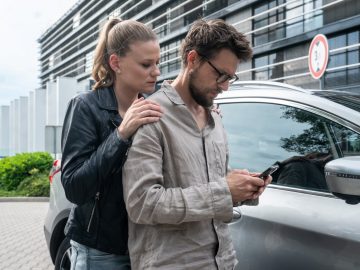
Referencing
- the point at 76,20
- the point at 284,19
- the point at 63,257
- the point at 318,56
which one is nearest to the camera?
the point at 63,257

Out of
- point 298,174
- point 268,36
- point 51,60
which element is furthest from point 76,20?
point 298,174

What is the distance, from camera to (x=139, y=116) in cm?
145

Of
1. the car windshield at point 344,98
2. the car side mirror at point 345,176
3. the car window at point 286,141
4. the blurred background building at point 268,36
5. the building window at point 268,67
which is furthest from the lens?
the building window at point 268,67

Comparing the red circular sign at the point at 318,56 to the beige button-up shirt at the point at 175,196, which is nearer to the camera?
the beige button-up shirt at the point at 175,196

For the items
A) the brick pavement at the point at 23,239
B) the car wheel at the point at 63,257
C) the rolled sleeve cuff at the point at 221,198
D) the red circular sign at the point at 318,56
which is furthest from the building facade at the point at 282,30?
the rolled sleeve cuff at the point at 221,198

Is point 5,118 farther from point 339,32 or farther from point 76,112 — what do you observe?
point 76,112

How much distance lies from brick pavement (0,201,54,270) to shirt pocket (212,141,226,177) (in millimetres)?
4128

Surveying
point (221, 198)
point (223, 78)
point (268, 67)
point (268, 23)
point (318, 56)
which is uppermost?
point (268, 23)

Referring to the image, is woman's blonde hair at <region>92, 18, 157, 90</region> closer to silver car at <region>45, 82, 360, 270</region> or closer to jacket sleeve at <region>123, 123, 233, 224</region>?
jacket sleeve at <region>123, 123, 233, 224</region>

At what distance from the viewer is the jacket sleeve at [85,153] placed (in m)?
1.48

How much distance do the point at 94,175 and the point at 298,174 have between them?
1199 mm

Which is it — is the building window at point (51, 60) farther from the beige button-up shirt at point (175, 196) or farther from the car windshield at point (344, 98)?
the beige button-up shirt at point (175, 196)

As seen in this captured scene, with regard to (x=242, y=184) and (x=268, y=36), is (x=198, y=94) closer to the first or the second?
(x=242, y=184)

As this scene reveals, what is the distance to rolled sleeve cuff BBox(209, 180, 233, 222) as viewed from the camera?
1415 mm
